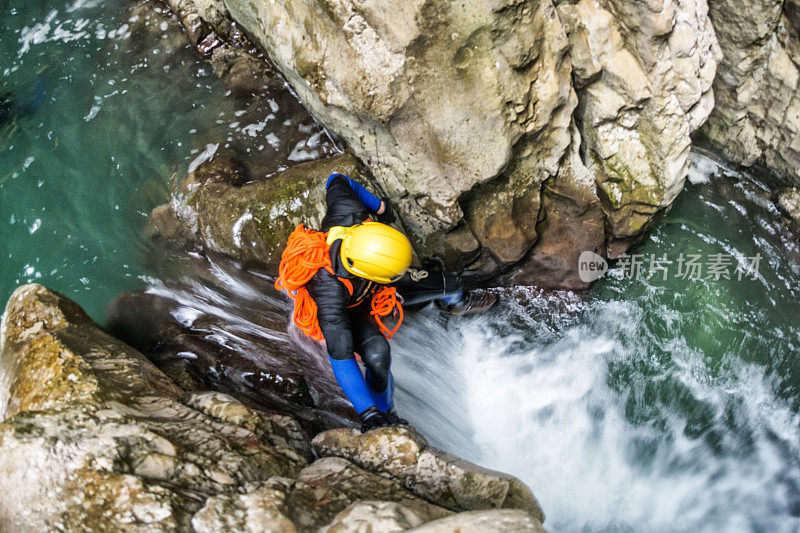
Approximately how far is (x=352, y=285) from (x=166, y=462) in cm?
164

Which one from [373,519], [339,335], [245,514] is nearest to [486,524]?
[373,519]

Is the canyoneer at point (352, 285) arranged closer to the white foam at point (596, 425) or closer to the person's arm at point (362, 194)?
the person's arm at point (362, 194)

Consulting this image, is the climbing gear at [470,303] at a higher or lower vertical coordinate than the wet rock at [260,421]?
lower

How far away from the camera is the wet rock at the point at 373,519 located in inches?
92.7

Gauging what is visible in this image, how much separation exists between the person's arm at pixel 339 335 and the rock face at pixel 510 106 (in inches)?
50.3

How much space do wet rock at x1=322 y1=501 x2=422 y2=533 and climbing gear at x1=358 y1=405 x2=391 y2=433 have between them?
3.09 feet

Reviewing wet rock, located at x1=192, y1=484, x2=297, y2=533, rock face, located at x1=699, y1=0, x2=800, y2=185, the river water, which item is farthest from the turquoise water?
rock face, located at x1=699, y1=0, x2=800, y2=185

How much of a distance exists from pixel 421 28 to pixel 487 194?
4.99ft

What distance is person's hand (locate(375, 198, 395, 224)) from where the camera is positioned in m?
4.38

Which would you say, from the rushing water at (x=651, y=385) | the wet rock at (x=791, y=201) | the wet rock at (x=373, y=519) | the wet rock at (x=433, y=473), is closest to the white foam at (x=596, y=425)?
the rushing water at (x=651, y=385)

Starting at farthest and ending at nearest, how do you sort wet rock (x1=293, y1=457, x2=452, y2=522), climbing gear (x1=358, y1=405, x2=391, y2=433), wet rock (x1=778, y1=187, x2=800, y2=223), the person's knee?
wet rock (x1=778, y1=187, x2=800, y2=223) → the person's knee → climbing gear (x1=358, y1=405, x2=391, y2=433) → wet rock (x1=293, y1=457, x2=452, y2=522)

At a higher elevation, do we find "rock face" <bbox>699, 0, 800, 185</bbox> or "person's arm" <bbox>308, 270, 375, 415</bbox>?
"rock face" <bbox>699, 0, 800, 185</bbox>

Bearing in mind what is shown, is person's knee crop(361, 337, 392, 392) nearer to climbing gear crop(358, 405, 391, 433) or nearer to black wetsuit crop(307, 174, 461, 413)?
black wetsuit crop(307, 174, 461, 413)

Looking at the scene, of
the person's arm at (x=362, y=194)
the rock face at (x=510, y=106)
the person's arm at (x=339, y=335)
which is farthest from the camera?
the person's arm at (x=362, y=194)
